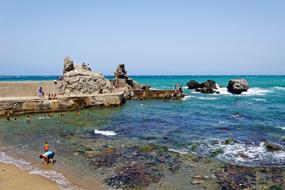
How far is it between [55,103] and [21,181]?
25.3 m

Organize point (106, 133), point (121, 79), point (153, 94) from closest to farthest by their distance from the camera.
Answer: point (106, 133), point (153, 94), point (121, 79)

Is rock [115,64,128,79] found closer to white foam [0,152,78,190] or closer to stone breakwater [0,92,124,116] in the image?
stone breakwater [0,92,124,116]

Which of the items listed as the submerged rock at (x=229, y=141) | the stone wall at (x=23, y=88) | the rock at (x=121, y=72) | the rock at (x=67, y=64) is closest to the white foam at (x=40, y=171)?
the submerged rock at (x=229, y=141)

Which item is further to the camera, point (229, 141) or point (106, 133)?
point (106, 133)

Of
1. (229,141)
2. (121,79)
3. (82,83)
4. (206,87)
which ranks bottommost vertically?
(229,141)

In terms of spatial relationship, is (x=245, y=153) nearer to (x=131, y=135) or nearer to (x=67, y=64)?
(x=131, y=135)

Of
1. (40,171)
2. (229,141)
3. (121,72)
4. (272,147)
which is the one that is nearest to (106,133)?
(40,171)

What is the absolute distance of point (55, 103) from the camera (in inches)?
1567

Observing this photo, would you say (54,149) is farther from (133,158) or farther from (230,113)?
(230,113)

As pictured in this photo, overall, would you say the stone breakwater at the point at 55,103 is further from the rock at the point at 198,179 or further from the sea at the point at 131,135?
the rock at the point at 198,179

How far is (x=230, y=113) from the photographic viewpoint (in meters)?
41.9

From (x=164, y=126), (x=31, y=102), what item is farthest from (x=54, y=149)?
(x=31, y=102)

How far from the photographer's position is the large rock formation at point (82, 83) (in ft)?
152

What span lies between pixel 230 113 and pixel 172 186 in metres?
28.9
